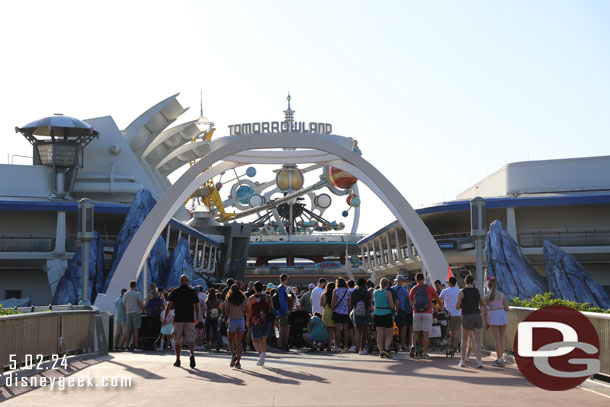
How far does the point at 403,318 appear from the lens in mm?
17375

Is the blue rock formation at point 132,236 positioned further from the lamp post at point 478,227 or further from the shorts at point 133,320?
the lamp post at point 478,227

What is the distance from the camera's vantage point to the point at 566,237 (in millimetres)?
45688

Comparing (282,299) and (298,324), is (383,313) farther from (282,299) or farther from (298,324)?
(298,324)

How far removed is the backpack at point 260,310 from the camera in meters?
14.7

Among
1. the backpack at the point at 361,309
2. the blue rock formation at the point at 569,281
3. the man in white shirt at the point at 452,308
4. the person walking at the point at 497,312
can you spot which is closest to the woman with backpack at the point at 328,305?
the backpack at the point at 361,309

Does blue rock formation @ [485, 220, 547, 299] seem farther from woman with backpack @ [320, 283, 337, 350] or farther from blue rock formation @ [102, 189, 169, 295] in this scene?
woman with backpack @ [320, 283, 337, 350]

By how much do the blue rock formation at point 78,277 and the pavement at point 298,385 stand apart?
93.8ft

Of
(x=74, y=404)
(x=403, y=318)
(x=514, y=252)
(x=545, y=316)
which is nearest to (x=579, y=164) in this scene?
(x=514, y=252)

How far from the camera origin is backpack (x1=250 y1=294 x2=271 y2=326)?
14.7 m

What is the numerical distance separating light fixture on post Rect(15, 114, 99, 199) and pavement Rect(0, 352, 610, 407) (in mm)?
40956

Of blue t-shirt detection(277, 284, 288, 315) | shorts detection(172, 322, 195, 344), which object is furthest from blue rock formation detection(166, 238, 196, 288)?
shorts detection(172, 322, 195, 344)

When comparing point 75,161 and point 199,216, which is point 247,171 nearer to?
point 199,216

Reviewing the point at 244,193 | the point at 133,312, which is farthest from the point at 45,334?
the point at 244,193

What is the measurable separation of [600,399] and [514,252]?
33042 millimetres
